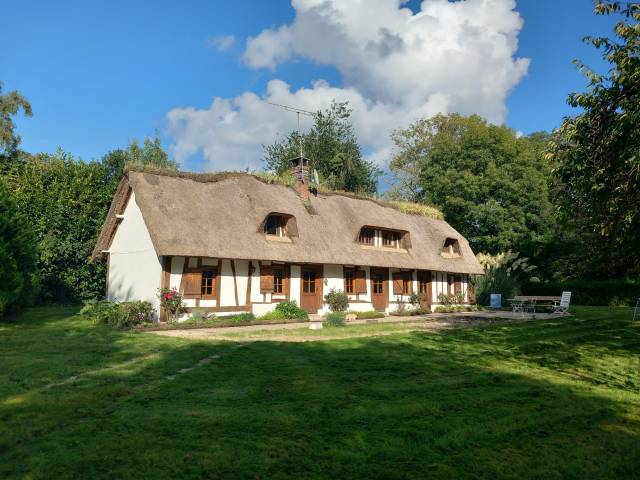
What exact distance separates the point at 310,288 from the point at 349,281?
8.00 ft

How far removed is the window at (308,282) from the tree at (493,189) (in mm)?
15491

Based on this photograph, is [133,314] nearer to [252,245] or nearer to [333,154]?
[252,245]

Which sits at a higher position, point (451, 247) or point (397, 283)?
point (451, 247)

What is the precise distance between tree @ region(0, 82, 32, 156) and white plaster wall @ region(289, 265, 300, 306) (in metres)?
21.2

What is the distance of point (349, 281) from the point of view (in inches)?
882

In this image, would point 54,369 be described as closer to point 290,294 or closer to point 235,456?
point 235,456

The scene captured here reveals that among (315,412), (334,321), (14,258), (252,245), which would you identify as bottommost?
(315,412)

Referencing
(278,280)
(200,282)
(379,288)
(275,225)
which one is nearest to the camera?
(200,282)

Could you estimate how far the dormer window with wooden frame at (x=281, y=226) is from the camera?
19.9m

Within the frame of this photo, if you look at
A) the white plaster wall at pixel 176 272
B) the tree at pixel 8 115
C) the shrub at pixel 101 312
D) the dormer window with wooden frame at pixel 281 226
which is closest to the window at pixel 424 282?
the dormer window with wooden frame at pixel 281 226

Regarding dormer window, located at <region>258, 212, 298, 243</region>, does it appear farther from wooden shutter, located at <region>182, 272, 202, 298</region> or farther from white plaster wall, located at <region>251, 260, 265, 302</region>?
wooden shutter, located at <region>182, 272, 202, 298</region>

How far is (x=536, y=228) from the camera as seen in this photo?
32.7 meters

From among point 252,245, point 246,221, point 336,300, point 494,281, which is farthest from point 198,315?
point 494,281

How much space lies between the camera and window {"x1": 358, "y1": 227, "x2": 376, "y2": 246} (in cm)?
2342
